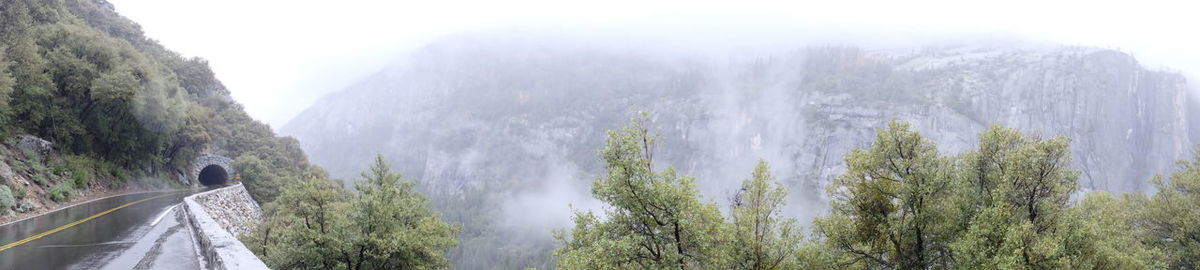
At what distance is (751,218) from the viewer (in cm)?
2017

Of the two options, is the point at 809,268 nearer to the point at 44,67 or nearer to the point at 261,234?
the point at 261,234

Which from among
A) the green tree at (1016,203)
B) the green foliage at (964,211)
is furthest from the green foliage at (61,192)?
the green tree at (1016,203)

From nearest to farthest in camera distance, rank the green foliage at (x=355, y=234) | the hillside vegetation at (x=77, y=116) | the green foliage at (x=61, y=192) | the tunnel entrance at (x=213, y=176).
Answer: the green foliage at (x=355, y=234)
the green foliage at (x=61, y=192)
the hillside vegetation at (x=77, y=116)
the tunnel entrance at (x=213, y=176)

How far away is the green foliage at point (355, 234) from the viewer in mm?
23203

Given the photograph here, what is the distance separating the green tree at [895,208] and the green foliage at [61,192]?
3727 cm

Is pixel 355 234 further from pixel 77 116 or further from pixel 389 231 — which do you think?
pixel 77 116

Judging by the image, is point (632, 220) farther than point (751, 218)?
No

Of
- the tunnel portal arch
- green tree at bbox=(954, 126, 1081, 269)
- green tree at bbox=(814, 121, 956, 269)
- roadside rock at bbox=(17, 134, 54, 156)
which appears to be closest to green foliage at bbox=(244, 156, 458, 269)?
roadside rock at bbox=(17, 134, 54, 156)

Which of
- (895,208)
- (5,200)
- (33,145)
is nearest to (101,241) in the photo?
(5,200)

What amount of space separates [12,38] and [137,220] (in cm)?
2252

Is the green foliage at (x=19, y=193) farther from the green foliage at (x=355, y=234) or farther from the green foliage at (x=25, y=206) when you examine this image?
the green foliage at (x=355, y=234)

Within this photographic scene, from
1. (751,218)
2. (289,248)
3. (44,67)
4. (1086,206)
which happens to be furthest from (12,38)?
(1086,206)

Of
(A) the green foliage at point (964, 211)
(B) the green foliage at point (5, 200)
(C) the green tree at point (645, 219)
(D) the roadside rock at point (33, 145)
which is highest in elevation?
(D) the roadside rock at point (33, 145)

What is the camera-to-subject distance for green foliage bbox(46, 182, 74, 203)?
28.0 meters
